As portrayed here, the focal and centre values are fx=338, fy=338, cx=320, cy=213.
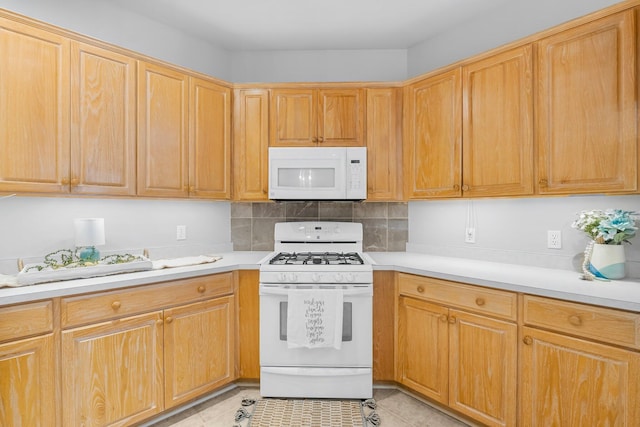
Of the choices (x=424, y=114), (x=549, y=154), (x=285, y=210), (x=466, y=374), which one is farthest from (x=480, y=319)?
(x=285, y=210)

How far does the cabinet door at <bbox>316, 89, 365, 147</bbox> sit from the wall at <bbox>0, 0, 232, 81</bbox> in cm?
103

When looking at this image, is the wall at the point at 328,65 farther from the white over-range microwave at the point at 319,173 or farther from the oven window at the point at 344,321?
the oven window at the point at 344,321

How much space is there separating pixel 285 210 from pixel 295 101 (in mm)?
920

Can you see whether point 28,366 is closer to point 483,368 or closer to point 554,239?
point 483,368

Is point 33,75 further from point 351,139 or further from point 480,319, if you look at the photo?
Result: point 480,319

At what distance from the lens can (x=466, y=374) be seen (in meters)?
1.96

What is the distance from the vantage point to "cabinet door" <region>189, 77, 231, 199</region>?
2461mm

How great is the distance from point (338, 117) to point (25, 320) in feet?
7.40

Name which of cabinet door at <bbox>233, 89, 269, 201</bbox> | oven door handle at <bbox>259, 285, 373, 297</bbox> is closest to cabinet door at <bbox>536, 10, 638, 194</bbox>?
oven door handle at <bbox>259, 285, 373, 297</bbox>

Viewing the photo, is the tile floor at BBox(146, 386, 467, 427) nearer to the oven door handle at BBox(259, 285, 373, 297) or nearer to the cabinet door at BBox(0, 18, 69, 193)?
the oven door handle at BBox(259, 285, 373, 297)

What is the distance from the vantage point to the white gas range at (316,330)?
2.21 metres

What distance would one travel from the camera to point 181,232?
2.71m

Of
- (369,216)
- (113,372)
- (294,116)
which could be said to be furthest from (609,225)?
(113,372)

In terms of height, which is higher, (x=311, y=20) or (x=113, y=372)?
(x=311, y=20)
